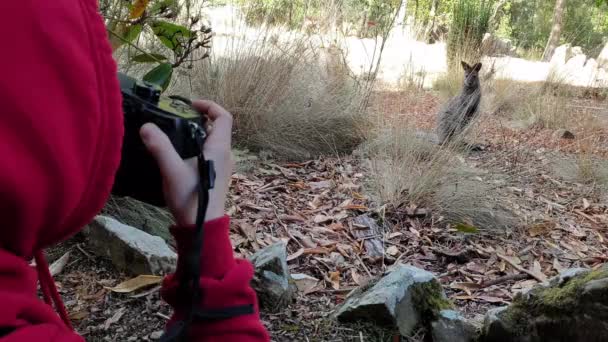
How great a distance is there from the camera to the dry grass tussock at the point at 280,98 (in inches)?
145

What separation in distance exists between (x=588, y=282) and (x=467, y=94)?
11.2 feet

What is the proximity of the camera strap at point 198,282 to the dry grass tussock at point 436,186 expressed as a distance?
2.36 metres

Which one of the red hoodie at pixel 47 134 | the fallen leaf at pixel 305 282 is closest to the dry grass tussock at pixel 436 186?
the fallen leaf at pixel 305 282

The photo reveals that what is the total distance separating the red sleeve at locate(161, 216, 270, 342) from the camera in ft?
2.06

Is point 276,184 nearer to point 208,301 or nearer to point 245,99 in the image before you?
point 245,99

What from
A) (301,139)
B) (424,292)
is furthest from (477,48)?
(424,292)

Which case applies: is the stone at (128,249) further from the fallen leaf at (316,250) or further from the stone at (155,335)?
the fallen leaf at (316,250)

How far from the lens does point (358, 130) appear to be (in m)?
4.16

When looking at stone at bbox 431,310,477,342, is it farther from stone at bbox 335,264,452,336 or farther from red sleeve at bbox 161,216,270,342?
red sleeve at bbox 161,216,270,342

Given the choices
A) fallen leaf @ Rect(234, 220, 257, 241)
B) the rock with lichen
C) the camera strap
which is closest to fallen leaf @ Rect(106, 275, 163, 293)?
fallen leaf @ Rect(234, 220, 257, 241)

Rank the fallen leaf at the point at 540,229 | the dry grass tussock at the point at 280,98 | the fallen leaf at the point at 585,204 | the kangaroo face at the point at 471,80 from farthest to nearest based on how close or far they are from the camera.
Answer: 1. the kangaroo face at the point at 471,80
2. the dry grass tussock at the point at 280,98
3. the fallen leaf at the point at 585,204
4. the fallen leaf at the point at 540,229

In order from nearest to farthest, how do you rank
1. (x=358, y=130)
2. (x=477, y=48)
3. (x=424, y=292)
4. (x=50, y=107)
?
(x=50, y=107) < (x=424, y=292) < (x=358, y=130) < (x=477, y=48)

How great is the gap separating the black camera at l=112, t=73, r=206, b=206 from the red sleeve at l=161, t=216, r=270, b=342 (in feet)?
0.23

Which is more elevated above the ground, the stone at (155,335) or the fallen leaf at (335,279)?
the stone at (155,335)
